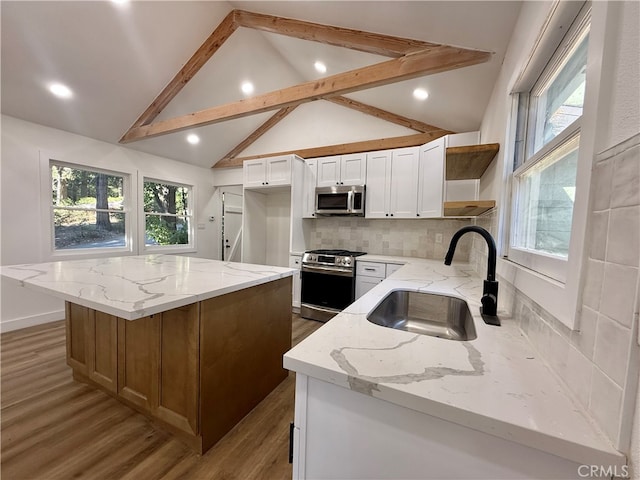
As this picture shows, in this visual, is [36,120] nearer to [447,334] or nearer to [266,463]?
[266,463]

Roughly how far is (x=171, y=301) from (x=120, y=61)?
120 inches

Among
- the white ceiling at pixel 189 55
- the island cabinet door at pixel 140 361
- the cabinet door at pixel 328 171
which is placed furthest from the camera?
the cabinet door at pixel 328 171

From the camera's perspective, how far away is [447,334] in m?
1.31

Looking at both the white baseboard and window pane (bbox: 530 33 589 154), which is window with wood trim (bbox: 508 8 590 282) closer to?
window pane (bbox: 530 33 589 154)

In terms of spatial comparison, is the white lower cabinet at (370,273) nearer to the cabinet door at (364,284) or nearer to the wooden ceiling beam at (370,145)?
the cabinet door at (364,284)

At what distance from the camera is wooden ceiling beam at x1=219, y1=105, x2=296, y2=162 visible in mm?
4184

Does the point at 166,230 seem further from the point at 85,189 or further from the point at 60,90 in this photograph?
the point at 60,90

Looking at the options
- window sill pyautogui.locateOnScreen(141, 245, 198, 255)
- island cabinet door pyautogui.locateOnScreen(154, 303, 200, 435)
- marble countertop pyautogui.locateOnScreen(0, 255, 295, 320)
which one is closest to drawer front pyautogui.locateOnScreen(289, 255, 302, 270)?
marble countertop pyautogui.locateOnScreen(0, 255, 295, 320)

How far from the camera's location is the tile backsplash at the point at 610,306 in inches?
15.2

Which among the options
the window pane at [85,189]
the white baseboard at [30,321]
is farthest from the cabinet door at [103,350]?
the window pane at [85,189]

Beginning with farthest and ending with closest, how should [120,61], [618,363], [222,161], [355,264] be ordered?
[222,161], [355,264], [120,61], [618,363]

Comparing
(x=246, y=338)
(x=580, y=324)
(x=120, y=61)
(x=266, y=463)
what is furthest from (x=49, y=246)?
(x=580, y=324)

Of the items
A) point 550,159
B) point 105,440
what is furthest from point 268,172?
point 550,159

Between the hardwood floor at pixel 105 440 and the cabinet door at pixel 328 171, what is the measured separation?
8.54 ft
